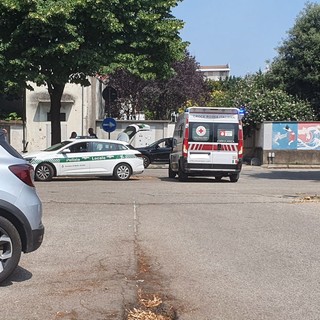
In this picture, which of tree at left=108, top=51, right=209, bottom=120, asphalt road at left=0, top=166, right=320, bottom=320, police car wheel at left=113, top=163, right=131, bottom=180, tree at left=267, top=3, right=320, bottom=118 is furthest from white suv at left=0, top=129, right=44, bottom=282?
tree at left=108, top=51, right=209, bottom=120

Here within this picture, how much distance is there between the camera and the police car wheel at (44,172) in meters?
19.2

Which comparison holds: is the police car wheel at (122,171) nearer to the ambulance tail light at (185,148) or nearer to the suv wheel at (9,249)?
the ambulance tail light at (185,148)

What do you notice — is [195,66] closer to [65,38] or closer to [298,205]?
[65,38]

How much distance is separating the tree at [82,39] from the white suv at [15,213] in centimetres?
1362

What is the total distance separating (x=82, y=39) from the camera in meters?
20.3

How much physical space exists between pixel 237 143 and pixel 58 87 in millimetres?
8276

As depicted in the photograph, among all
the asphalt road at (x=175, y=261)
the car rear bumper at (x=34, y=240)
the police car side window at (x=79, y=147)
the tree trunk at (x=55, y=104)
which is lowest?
the asphalt road at (x=175, y=261)

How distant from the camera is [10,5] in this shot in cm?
1933

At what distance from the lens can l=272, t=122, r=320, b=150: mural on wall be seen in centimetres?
3195

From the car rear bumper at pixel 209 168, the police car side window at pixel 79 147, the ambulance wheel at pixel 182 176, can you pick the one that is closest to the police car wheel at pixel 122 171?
the police car side window at pixel 79 147

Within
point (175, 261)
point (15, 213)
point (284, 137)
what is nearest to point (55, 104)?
point (284, 137)

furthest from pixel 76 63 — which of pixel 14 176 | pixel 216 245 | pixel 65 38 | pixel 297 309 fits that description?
pixel 297 309

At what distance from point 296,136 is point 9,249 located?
1083 inches

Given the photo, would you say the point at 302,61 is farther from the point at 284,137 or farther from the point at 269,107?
the point at 284,137
